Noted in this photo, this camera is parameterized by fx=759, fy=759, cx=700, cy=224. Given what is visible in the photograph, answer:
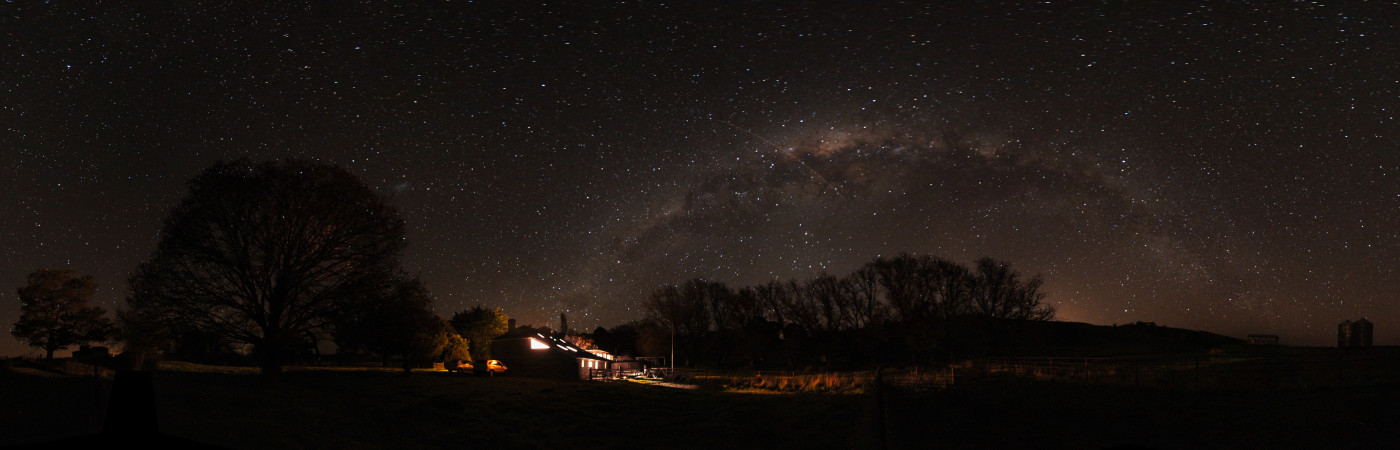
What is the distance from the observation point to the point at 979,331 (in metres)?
88.8

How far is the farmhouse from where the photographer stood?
216ft

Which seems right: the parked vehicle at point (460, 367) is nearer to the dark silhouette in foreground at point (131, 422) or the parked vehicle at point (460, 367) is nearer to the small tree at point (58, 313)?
the small tree at point (58, 313)

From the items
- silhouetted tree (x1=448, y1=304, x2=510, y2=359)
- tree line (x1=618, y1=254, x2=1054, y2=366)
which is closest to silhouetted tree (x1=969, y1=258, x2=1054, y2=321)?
tree line (x1=618, y1=254, x2=1054, y2=366)

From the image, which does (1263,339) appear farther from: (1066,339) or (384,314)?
(384,314)

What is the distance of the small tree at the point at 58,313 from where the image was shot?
43.7 meters

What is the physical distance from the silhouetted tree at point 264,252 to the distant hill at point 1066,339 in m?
72.8

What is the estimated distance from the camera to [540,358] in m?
67.1

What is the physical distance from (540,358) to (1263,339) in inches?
3593

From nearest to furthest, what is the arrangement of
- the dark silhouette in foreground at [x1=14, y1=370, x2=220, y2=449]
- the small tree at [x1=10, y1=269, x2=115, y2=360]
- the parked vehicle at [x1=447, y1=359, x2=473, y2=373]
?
the dark silhouette in foreground at [x1=14, y1=370, x2=220, y2=449] → the small tree at [x1=10, y1=269, x2=115, y2=360] → the parked vehicle at [x1=447, y1=359, x2=473, y2=373]

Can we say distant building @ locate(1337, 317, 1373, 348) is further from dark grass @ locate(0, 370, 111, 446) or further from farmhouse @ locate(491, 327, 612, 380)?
dark grass @ locate(0, 370, 111, 446)

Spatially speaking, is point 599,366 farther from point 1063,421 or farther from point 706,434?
point 1063,421

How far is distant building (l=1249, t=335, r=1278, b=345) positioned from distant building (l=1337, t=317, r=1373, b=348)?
130ft

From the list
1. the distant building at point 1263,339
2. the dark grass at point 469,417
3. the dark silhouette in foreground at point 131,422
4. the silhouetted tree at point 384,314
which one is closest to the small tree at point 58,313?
the dark grass at point 469,417

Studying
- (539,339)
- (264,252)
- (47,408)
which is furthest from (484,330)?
(47,408)
